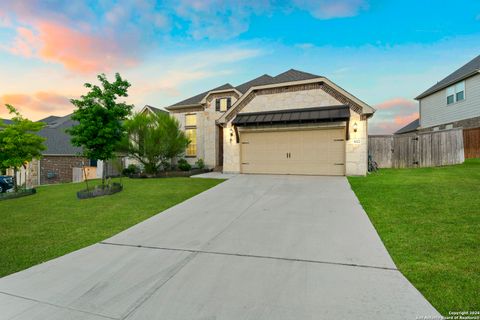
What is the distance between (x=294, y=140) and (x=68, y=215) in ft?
33.7

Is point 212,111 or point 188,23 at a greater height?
point 188,23

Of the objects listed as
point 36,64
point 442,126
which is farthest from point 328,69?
point 36,64

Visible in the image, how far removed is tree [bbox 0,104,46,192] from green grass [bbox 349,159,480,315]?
1586 cm

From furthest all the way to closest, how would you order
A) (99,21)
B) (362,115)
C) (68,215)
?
(362,115), (99,21), (68,215)

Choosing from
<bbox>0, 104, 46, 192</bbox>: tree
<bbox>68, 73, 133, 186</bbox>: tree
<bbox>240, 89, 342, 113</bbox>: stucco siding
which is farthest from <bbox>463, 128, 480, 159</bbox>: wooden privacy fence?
<bbox>0, 104, 46, 192</bbox>: tree

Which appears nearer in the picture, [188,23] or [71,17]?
[71,17]

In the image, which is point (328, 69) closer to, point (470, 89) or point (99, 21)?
point (470, 89)

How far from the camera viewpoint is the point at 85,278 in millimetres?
3422

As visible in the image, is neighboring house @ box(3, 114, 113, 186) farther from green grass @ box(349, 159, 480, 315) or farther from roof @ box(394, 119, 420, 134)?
roof @ box(394, 119, 420, 134)

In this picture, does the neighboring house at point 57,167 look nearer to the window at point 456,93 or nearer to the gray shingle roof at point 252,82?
the gray shingle roof at point 252,82

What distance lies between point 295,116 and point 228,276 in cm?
1014

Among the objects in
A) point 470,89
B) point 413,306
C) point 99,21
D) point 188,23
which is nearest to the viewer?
point 413,306

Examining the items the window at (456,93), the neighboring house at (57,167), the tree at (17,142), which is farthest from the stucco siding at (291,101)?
the neighboring house at (57,167)

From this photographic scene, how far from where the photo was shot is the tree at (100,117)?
9633 mm
